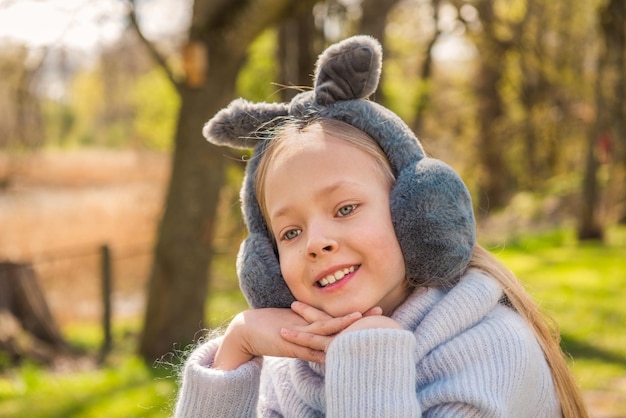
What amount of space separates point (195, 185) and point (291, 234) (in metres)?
4.46

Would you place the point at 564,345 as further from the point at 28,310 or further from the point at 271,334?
the point at 28,310

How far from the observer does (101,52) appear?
8430 mm

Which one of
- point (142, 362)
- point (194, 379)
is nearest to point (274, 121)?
point (194, 379)

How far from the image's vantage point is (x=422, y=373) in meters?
1.89

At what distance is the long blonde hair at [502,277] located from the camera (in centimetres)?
200

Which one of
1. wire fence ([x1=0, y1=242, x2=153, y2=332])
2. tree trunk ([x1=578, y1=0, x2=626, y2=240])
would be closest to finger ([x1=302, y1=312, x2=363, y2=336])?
wire fence ([x1=0, y1=242, x2=153, y2=332])

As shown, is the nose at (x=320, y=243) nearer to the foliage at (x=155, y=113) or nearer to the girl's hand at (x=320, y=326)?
the girl's hand at (x=320, y=326)

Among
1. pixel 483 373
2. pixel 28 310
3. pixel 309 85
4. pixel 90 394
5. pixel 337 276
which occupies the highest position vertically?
pixel 337 276

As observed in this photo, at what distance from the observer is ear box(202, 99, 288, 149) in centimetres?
216

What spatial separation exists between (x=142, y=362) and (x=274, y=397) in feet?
14.9

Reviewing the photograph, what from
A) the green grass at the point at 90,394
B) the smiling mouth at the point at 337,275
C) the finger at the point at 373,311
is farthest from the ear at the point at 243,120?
the green grass at the point at 90,394

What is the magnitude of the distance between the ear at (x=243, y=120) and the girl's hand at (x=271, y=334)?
19.9 inches

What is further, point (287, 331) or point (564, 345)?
point (564, 345)

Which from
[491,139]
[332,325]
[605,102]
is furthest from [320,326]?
[491,139]
